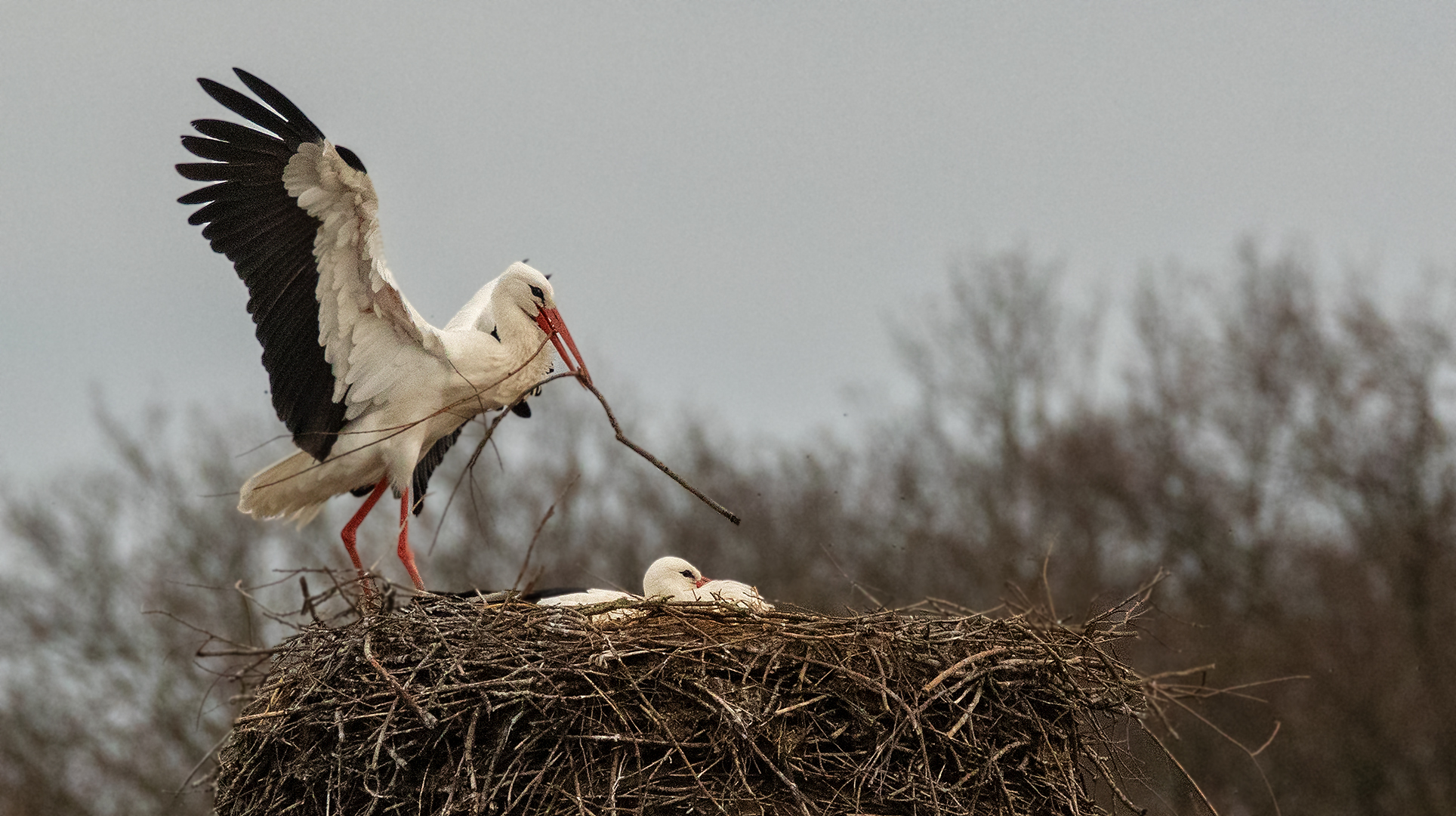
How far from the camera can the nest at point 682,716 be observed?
4430 mm

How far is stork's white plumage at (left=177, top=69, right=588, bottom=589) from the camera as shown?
19.1 feet

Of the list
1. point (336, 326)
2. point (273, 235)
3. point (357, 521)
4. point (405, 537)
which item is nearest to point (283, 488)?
point (357, 521)

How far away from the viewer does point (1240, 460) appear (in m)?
19.9

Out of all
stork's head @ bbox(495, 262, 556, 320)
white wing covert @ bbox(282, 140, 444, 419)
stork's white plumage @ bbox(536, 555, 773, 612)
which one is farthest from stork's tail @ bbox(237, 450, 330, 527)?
stork's white plumage @ bbox(536, 555, 773, 612)

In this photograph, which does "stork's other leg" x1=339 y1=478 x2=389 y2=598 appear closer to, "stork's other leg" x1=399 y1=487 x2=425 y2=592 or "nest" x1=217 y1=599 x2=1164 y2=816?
"stork's other leg" x1=399 y1=487 x2=425 y2=592

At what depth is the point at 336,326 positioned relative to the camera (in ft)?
20.7

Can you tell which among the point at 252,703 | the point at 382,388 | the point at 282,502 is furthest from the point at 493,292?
the point at 252,703

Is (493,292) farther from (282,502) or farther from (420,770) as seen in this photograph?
(420,770)

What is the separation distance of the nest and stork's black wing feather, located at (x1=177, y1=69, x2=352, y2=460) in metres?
1.71

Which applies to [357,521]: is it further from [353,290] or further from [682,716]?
[682,716]

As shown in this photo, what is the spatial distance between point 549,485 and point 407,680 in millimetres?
16434

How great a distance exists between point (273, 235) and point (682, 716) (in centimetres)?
296

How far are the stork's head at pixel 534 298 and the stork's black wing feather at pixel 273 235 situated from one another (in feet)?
2.96

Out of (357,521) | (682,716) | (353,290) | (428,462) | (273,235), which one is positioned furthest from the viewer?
A: (428,462)
